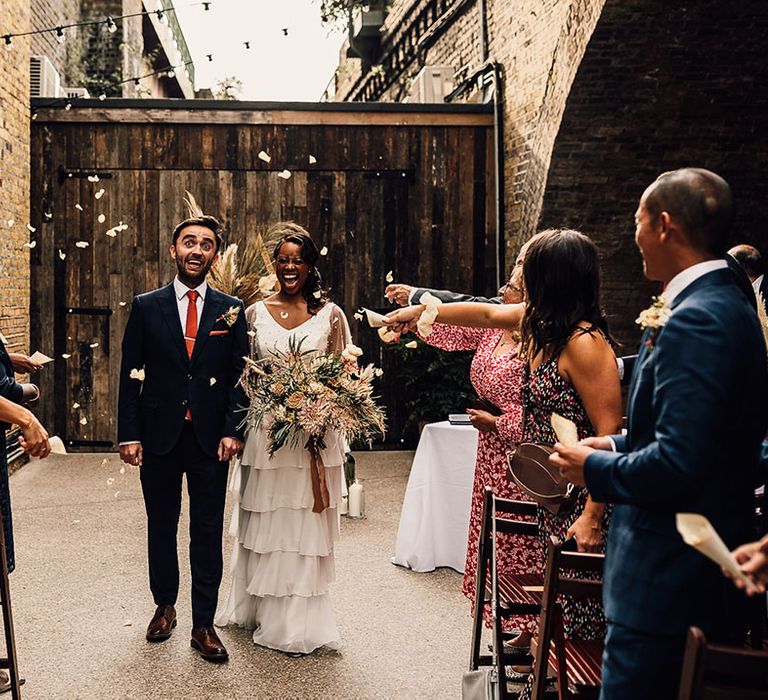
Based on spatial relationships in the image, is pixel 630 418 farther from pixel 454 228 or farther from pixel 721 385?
pixel 454 228

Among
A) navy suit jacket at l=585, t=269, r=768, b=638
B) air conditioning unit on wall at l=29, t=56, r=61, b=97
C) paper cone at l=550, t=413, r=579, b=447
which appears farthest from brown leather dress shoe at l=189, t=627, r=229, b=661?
air conditioning unit on wall at l=29, t=56, r=61, b=97

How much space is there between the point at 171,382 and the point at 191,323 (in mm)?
294

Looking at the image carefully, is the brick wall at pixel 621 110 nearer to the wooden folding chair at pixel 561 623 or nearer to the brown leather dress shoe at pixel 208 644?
the brown leather dress shoe at pixel 208 644

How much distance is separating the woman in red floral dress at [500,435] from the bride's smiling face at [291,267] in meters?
0.73

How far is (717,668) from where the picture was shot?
6.04ft

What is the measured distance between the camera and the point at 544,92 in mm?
8680

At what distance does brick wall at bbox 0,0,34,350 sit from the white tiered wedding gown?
4.76m

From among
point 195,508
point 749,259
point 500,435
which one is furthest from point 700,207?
point 749,259

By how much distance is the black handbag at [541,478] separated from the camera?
299 centimetres

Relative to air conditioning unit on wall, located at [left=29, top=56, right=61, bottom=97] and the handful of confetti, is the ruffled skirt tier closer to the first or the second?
the handful of confetti

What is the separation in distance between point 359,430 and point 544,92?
519cm

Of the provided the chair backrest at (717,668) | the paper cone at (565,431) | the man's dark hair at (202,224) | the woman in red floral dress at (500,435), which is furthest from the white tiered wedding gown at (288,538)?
the chair backrest at (717,668)

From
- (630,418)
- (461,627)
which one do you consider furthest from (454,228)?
(630,418)

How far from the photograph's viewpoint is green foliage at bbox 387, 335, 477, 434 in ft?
29.5
